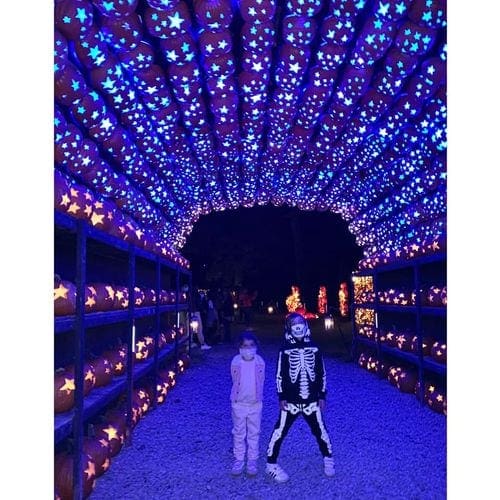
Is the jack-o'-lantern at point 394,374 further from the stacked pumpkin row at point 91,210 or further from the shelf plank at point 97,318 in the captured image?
the stacked pumpkin row at point 91,210

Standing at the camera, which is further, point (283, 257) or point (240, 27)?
point (283, 257)

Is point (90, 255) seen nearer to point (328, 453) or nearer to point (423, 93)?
point (328, 453)

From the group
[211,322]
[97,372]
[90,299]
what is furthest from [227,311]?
[90,299]

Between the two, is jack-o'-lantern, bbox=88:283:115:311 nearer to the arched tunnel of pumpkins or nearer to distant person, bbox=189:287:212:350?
the arched tunnel of pumpkins

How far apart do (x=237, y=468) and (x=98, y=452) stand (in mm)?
1577

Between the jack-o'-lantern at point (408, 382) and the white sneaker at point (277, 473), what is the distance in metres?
5.37

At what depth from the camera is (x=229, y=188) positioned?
1473 cm

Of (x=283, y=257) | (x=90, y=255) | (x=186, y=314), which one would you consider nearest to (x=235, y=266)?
(x=283, y=257)

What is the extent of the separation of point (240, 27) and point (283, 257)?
37998 millimetres

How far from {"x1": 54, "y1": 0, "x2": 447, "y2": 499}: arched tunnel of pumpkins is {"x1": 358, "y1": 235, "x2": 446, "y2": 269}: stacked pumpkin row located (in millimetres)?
70

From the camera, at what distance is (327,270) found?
43.5 meters

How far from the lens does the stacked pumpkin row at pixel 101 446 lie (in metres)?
4.96

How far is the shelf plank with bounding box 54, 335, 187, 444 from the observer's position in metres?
4.66

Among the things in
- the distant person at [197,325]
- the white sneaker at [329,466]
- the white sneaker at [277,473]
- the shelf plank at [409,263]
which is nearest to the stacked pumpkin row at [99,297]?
the white sneaker at [277,473]
